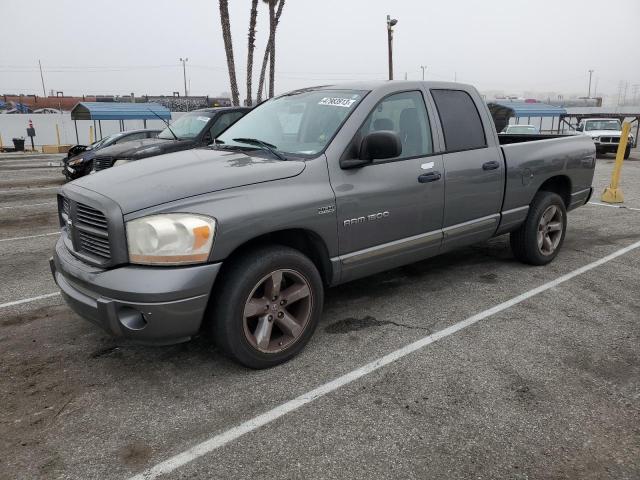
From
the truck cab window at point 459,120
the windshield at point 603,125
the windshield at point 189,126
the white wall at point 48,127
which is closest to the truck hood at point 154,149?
the windshield at point 189,126

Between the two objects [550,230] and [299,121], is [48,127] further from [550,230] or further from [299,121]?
→ [550,230]

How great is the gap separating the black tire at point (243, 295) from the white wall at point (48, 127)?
29.8 m

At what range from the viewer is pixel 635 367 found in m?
3.35

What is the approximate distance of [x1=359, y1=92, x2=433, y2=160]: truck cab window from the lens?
3.95 metres

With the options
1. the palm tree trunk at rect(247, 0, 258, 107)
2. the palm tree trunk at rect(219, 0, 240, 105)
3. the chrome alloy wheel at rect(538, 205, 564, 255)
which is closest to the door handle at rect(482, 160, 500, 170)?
the chrome alloy wheel at rect(538, 205, 564, 255)

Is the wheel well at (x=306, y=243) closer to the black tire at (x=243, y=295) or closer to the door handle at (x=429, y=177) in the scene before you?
the black tire at (x=243, y=295)

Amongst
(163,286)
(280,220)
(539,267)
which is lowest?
(539,267)

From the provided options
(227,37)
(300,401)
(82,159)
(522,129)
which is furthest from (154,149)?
(522,129)

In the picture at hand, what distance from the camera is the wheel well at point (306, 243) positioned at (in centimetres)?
333

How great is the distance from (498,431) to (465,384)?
0.47m

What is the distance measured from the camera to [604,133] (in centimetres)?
2145

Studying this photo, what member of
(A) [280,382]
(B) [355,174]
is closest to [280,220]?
(B) [355,174]

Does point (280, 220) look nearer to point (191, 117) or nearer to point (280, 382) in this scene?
point (280, 382)

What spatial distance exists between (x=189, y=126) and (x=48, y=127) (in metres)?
26.5
